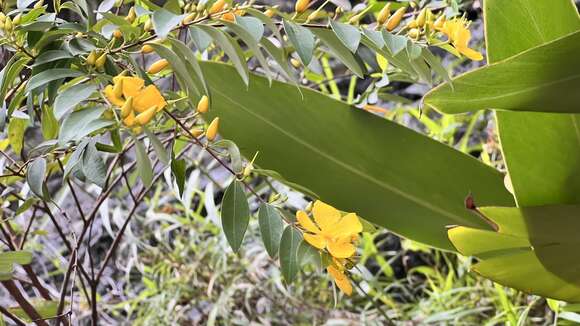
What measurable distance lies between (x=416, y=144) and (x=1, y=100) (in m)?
0.44

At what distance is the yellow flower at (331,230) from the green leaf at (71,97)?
0.48ft

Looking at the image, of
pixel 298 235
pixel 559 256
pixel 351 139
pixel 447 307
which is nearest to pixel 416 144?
pixel 351 139

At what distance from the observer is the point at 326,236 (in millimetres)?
495

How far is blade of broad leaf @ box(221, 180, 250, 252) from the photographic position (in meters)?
0.47

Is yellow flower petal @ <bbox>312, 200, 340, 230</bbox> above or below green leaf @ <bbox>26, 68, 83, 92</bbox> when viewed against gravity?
below

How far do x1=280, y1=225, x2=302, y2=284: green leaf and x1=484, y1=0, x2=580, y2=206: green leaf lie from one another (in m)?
0.28

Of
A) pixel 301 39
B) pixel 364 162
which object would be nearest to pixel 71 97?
pixel 301 39

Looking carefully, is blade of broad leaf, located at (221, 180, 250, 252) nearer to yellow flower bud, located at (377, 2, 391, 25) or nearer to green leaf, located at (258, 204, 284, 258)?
green leaf, located at (258, 204, 284, 258)

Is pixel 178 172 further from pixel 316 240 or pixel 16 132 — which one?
pixel 16 132

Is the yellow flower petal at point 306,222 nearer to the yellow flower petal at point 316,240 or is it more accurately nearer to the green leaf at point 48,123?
the yellow flower petal at point 316,240

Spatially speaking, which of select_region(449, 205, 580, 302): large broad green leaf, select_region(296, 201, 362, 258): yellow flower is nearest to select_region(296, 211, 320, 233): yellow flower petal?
select_region(296, 201, 362, 258): yellow flower

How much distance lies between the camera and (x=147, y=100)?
426 mm

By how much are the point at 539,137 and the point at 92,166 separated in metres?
0.43

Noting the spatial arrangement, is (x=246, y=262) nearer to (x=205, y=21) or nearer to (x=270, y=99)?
(x=270, y=99)
